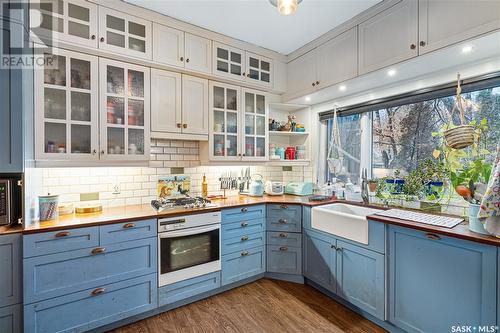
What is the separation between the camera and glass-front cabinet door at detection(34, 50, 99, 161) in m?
1.83

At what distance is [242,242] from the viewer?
8.36ft

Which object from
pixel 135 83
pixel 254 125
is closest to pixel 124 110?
pixel 135 83

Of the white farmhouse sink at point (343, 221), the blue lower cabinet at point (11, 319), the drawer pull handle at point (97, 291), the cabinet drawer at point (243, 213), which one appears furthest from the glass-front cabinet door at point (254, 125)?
the blue lower cabinet at point (11, 319)

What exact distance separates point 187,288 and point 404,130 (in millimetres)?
2639

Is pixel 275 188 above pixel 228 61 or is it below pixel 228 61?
below

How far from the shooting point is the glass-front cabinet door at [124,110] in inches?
82.0

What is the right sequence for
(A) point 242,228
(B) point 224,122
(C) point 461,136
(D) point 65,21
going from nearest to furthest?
1. (C) point 461,136
2. (D) point 65,21
3. (A) point 242,228
4. (B) point 224,122

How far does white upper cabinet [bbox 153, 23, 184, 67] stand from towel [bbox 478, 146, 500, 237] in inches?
101

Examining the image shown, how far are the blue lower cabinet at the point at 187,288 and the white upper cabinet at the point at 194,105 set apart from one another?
145 centimetres

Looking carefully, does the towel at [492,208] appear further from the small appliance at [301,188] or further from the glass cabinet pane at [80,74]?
→ the glass cabinet pane at [80,74]

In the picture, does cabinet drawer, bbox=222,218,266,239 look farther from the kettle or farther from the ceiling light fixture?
the ceiling light fixture

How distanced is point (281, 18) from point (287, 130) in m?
1.41

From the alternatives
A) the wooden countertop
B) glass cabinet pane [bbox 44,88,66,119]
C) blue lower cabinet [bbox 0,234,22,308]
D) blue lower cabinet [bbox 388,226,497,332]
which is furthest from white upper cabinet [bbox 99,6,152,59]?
blue lower cabinet [bbox 388,226,497,332]

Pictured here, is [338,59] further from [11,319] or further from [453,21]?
[11,319]
